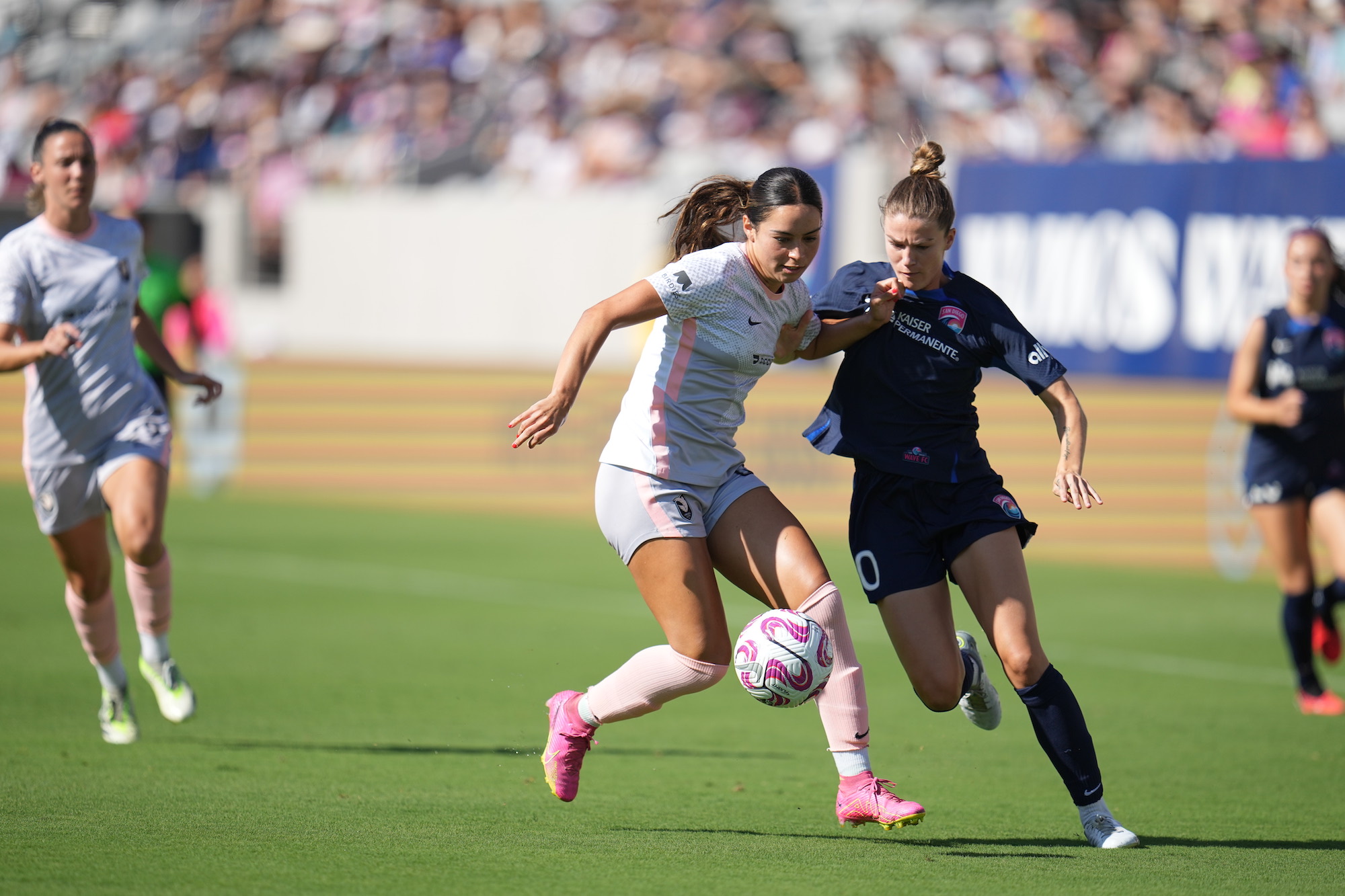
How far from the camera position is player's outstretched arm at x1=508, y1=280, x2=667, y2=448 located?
4.72 m

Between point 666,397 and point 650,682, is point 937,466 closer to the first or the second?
point 666,397

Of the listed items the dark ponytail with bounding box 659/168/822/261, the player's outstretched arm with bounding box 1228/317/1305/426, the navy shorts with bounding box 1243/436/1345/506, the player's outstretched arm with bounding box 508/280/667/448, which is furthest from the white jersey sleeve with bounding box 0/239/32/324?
the navy shorts with bounding box 1243/436/1345/506

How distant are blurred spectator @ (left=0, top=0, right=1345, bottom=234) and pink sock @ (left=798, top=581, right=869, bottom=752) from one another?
9.73 m

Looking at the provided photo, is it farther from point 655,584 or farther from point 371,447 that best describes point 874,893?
point 371,447

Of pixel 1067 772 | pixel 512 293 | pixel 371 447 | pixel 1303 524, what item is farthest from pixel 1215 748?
pixel 512 293

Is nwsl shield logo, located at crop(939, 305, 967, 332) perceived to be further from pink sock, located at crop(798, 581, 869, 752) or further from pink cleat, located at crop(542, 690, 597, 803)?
pink cleat, located at crop(542, 690, 597, 803)

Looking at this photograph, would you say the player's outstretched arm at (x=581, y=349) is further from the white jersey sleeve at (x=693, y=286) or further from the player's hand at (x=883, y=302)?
the player's hand at (x=883, y=302)

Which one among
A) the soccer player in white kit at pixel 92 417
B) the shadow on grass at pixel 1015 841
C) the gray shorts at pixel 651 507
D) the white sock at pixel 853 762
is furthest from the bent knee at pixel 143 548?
the white sock at pixel 853 762

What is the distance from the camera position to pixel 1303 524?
848cm

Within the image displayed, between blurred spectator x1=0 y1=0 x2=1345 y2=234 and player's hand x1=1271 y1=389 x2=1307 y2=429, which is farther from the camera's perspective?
blurred spectator x1=0 y1=0 x2=1345 y2=234

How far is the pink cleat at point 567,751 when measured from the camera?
5383 mm

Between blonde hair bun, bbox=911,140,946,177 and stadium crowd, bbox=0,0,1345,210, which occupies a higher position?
stadium crowd, bbox=0,0,1345,210

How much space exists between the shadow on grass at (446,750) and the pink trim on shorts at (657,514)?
197cm

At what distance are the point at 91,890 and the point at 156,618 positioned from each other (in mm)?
2600
